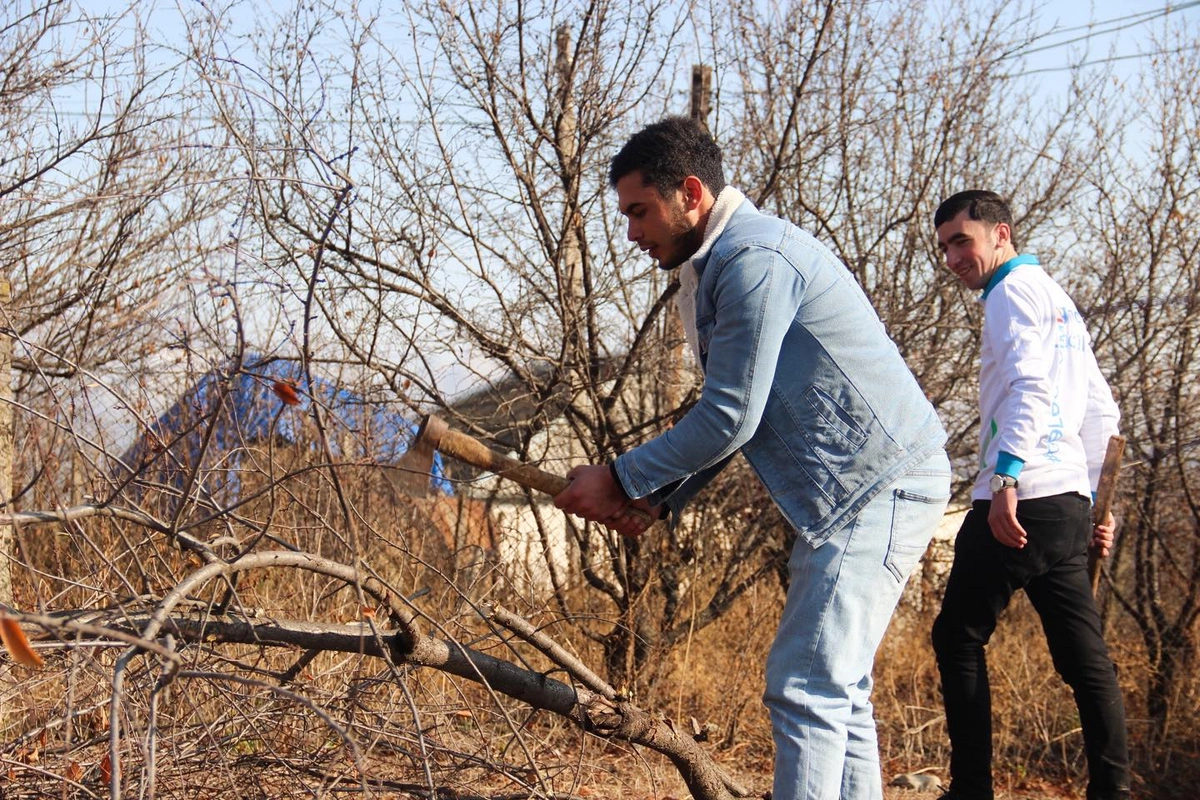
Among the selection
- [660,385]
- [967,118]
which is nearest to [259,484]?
[660,385]

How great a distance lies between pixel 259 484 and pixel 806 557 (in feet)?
9.44

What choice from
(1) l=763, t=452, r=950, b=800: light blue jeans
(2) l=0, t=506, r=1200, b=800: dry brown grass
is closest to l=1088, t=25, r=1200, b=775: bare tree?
(2) l=0, t=506, r=1200, b=800: dry brown grass

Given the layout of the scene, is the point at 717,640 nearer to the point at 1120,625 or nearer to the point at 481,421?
the point at 481,421

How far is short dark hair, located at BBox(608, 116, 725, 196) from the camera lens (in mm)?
2914

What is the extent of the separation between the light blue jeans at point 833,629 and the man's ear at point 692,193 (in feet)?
2.77

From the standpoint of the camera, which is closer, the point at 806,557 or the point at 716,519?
the point at 806,557

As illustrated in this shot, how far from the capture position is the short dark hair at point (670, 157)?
2914mm

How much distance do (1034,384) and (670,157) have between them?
4.73 feet

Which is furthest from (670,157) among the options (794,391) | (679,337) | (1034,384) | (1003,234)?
(679,337)

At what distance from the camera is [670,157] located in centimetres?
291

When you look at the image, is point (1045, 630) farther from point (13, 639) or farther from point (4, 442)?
point (4, 442)

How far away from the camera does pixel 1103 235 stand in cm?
633

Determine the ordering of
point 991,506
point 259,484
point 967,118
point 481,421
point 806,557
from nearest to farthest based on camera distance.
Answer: point 806,557 < point 991,506 < point 259,484 < point 481,421 < point 967,118

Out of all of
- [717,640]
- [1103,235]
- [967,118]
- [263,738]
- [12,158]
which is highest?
[967,118]
